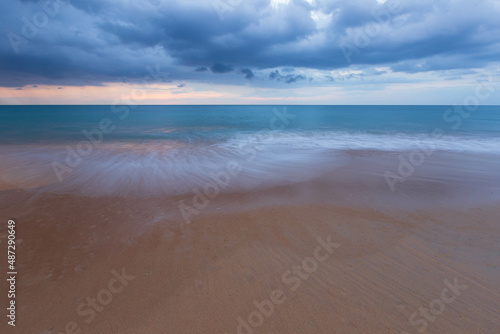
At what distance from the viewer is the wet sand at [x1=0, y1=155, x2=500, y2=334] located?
4.39 metres

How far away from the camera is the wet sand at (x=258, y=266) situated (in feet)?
14.4

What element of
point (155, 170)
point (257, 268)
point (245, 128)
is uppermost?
point (257, 268)

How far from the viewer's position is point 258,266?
5.71 m

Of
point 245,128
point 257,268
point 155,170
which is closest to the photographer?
point 257,268

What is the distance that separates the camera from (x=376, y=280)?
522 cm

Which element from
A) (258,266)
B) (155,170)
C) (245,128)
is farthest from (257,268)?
(245,128)

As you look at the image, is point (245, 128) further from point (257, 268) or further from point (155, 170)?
point (257, 268)

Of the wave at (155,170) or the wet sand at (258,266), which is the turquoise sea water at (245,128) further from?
the wet sand at (258,266)

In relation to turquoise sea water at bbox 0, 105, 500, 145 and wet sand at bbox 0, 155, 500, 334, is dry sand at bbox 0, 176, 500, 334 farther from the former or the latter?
turquoise sea water at bbox 0, 105, 500, 145

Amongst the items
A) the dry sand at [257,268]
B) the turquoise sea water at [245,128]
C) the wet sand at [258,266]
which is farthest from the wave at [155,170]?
the turquoise sea water at [245,128]

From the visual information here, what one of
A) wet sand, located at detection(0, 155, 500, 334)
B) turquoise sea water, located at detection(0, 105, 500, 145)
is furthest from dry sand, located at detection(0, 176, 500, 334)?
turquoise sea water, located at detection(0, 105, 500, 145)

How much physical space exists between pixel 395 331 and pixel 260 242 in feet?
11.1

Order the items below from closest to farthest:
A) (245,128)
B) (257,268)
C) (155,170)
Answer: (257,268) → (155,170) → (245,128)

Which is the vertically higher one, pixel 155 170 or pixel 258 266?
pixel 258 266
